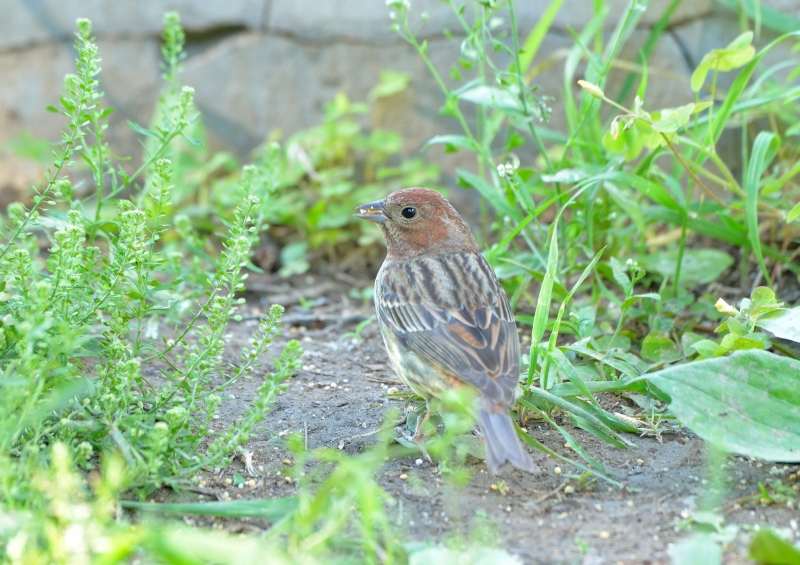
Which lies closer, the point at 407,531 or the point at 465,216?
the point at 407,531

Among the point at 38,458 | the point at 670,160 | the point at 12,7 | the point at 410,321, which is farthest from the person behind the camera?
the point at 12,7

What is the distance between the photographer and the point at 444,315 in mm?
3438

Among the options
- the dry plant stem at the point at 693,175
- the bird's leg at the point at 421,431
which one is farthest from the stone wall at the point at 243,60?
the bird's leg at the point at 421,431

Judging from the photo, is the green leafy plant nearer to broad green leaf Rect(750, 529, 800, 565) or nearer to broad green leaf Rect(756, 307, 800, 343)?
broad green leaf Rect(750, 529, 800, 565)

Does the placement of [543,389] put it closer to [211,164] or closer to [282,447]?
[282,447]

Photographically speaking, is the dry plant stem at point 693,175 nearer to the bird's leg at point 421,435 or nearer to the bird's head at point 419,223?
the bird's head at point 419,223

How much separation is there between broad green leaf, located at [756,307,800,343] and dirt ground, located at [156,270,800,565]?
495 millimetres

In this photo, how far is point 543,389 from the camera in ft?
10.9

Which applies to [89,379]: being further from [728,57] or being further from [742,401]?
[728,57]

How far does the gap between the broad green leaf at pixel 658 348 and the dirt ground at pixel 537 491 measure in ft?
0.97

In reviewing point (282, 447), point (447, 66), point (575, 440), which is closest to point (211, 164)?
point (447, 66)

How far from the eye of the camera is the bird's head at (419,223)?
156 inches

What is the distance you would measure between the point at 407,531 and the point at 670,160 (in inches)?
140

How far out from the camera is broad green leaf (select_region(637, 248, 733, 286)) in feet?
14.6
